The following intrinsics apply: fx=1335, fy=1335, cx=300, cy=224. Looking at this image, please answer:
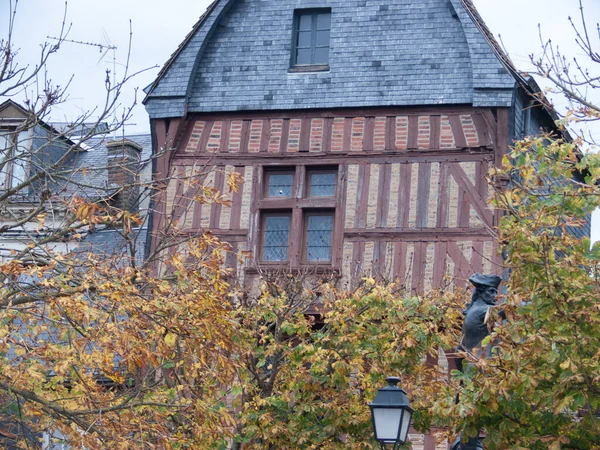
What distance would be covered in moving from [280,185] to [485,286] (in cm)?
990

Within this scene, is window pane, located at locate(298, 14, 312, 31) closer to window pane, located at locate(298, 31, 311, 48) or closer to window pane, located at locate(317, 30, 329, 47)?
window pane, located at locate(298, 31, 311, 48)

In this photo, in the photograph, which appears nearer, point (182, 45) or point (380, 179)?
point (380, 179)

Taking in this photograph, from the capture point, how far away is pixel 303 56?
22.1 meters

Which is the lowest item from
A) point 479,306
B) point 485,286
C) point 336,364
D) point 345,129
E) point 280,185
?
point 336,364

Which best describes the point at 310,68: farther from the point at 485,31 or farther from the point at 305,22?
the point at 485,31

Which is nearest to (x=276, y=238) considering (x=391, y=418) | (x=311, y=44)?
(x=311, y=44)

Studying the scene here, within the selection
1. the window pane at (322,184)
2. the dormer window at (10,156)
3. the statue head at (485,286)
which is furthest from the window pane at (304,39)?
the statue head at (485,286)

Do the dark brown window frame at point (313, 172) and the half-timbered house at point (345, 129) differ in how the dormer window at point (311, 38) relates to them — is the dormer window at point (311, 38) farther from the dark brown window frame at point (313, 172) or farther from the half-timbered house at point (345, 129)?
the dark brown window frame at point (313, 172)

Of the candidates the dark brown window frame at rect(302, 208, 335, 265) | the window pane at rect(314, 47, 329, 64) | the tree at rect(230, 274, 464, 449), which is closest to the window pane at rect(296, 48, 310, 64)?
the window pane at rect(314, 47, 329, 64)

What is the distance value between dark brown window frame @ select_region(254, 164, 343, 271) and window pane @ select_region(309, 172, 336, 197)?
0.26ft

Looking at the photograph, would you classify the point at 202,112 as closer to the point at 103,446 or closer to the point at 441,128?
the point at 441,128

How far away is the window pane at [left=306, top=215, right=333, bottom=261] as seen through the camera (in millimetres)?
20516

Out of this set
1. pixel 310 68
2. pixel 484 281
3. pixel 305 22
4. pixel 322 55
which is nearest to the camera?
pixel 484 281

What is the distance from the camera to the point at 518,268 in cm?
1190
